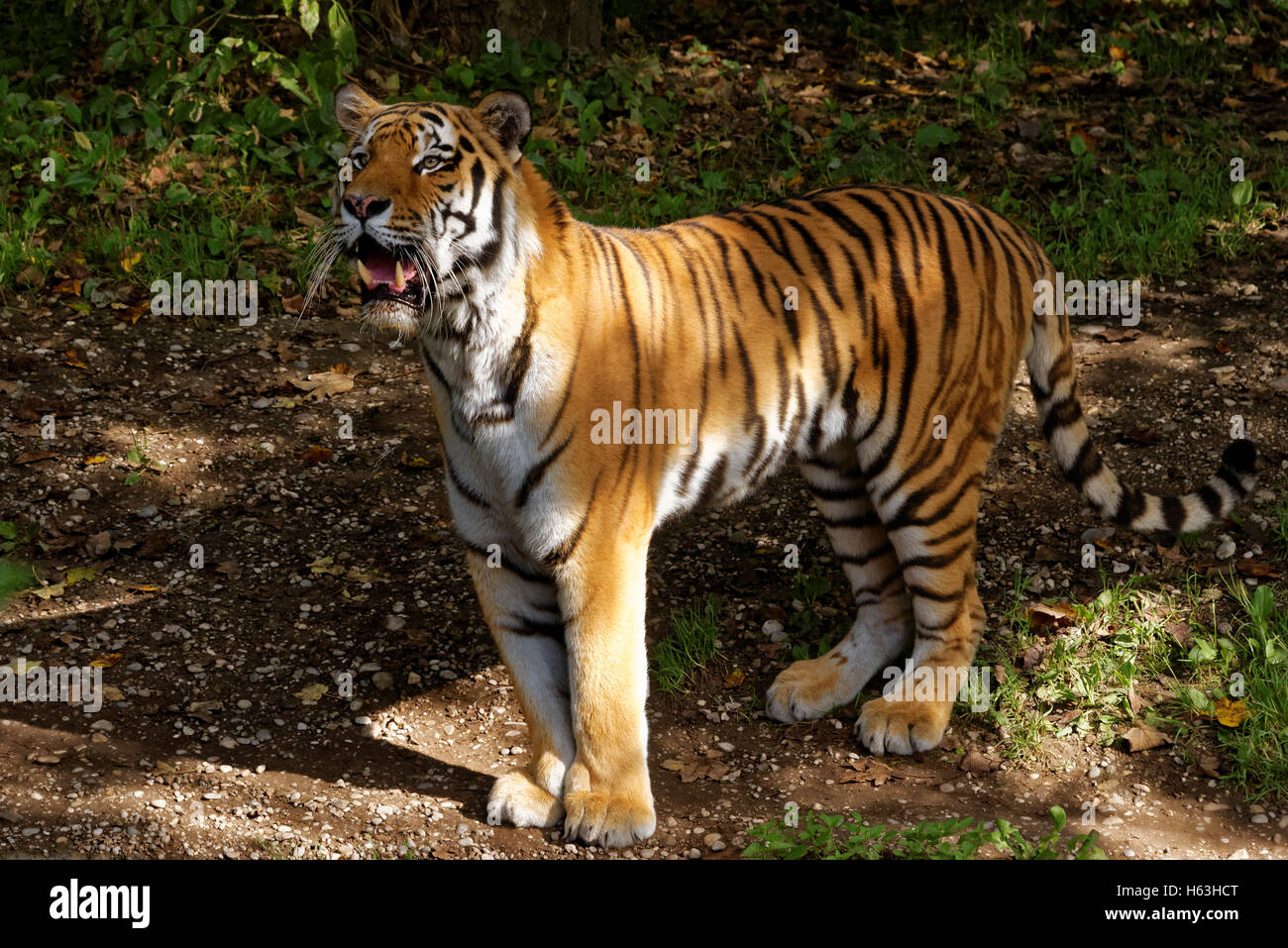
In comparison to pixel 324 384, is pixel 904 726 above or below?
below

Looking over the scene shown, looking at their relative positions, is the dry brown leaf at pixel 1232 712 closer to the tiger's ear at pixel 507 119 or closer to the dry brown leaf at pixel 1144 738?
the dry brown leaf at pixel 1144 738

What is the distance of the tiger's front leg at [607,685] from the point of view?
10.7 feet

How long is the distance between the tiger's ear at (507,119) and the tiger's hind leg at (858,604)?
51.2 inches

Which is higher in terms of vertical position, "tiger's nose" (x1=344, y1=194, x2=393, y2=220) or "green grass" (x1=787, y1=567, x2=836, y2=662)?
"tiger's nose" (x1=344, y1=194, x2=393, y2=220)

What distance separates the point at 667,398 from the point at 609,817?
1.05 meters

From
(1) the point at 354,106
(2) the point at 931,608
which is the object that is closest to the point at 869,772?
(2) the point at 931,608

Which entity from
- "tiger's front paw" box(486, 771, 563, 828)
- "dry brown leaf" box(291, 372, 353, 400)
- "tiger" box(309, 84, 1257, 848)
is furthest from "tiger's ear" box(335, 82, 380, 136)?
"dry brown leaf" box(291, 372, 353, 400)

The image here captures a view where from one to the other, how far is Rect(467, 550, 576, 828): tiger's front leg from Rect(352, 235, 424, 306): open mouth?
749 millimetres

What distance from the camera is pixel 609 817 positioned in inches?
129

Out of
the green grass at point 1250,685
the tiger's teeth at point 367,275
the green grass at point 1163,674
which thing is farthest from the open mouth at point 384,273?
the green grass at point 1250,685

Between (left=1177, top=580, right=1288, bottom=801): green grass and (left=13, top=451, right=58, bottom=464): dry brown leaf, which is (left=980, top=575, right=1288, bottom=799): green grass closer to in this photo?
(left=1177, top=580, right=1288, bottom=801): green grass

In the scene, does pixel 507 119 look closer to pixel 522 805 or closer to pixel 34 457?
pixel 522 805

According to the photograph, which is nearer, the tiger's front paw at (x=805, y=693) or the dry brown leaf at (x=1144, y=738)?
the dry brown leaf at (x=1144, y=738)

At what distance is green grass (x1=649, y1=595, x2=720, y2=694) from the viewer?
161 inches
